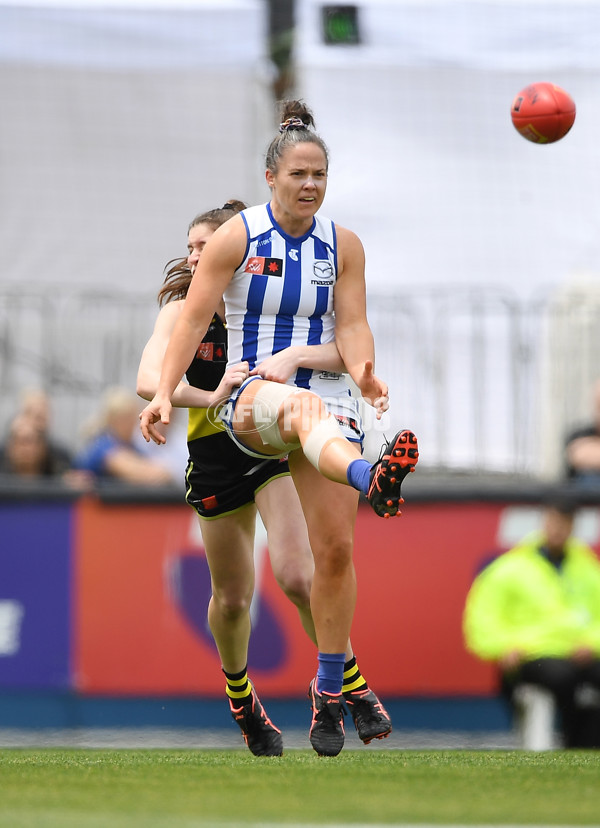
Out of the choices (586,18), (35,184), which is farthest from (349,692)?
(586,18)

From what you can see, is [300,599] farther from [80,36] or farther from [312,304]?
[80,36]

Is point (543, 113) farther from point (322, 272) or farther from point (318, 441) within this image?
point (318, 441)

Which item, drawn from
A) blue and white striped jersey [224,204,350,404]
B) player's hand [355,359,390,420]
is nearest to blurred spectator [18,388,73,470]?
blue and white striped jersey [224,204,350,404]

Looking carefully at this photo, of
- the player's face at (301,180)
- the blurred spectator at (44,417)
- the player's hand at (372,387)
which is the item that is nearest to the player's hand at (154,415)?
the player's hand at (372,387)

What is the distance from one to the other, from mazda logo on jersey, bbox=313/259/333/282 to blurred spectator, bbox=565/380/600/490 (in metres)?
3.77

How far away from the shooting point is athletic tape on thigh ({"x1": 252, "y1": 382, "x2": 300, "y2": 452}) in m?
5.29

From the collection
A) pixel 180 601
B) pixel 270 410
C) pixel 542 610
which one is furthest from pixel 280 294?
pixel 180 601

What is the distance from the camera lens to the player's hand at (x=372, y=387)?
5.34 m

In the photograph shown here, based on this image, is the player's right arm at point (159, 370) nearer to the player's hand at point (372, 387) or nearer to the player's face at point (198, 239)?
the player's face at point (198, 239)

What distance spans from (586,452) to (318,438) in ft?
13.8

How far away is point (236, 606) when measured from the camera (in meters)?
5.98

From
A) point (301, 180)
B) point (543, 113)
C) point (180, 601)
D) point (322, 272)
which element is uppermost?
point (543, 113)

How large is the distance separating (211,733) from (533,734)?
1843 millimetres

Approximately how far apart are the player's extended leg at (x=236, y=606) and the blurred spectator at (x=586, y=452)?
3446 millimetres
